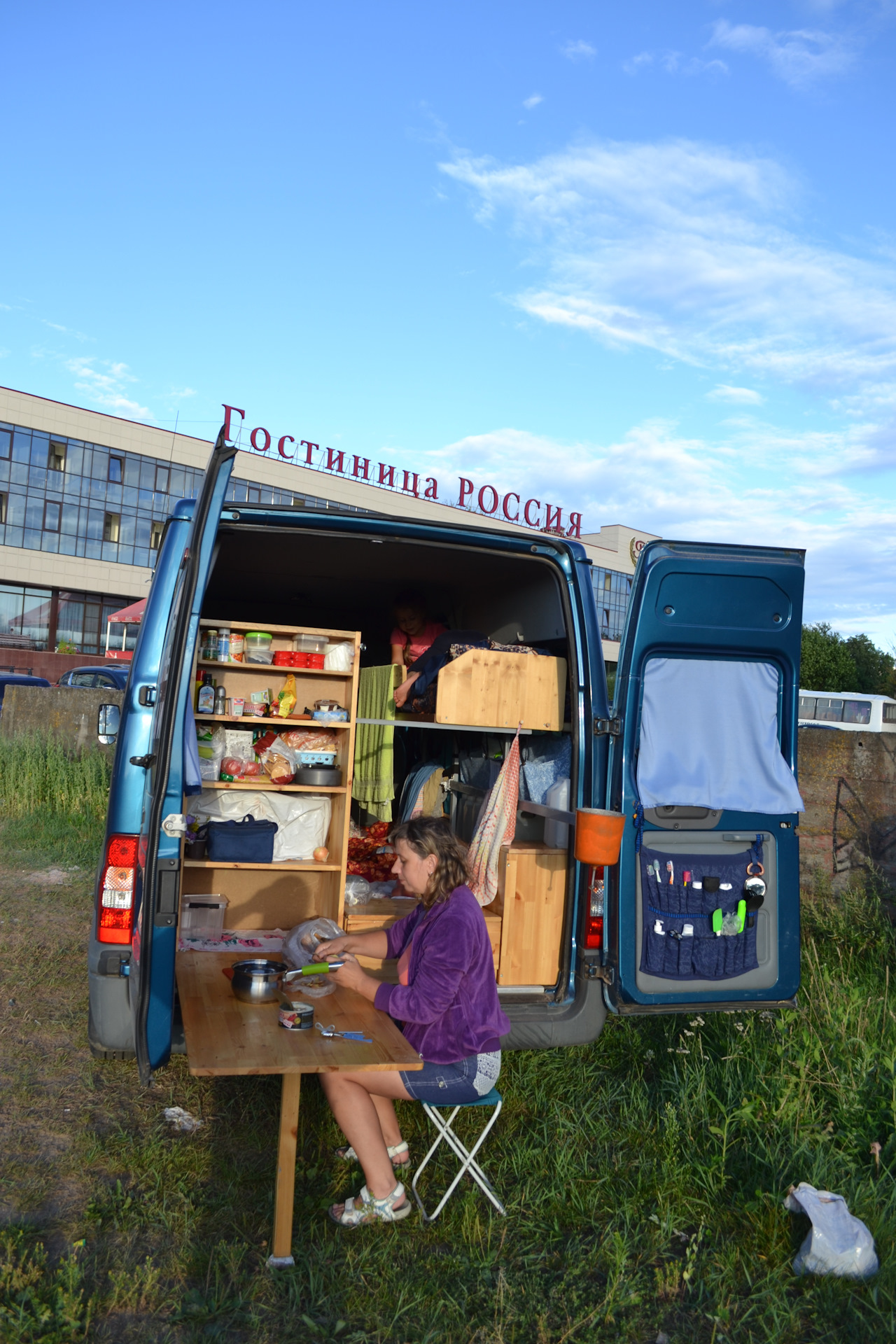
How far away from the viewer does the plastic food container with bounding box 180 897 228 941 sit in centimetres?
485

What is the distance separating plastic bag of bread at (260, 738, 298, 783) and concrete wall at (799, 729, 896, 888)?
2928 millimetres

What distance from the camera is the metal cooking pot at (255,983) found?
3.29m

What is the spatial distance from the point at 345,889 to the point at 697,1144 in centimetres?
206

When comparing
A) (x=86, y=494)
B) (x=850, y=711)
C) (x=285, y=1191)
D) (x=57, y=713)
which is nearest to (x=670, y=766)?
(x=285, y=1191)

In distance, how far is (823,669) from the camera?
4225 centimetres

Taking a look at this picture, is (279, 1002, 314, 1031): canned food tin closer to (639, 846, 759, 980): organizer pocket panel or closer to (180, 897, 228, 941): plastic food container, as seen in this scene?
(639, 846, 759, 980): organizer pocket panel

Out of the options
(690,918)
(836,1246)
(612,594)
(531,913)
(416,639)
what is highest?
(612,594)

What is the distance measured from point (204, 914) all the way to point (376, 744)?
1324 millimetres

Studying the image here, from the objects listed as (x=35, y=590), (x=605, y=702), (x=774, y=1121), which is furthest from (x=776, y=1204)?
(x=35, y=590)

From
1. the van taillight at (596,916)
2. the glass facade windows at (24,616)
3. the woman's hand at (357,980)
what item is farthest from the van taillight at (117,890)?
the glass facade windows at (24,616)

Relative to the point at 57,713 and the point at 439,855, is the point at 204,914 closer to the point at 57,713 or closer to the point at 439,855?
the point at 439,855

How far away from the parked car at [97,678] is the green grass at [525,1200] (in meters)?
14.1

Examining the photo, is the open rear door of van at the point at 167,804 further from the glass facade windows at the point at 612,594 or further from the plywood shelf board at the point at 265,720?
the glass facade windows at the point at 612,594

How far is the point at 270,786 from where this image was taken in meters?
4.97
